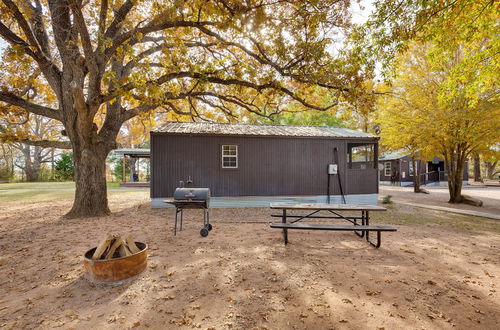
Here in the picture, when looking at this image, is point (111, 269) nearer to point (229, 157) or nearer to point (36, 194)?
point (229, 157)

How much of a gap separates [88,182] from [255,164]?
6833 millimetres

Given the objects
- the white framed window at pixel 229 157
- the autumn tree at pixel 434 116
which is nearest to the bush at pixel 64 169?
the white framed window at pixel 229 157

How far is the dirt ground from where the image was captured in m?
2.72

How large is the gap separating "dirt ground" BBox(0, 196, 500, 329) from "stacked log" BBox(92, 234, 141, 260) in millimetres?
431

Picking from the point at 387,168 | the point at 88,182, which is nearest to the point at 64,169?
the point at 88,182

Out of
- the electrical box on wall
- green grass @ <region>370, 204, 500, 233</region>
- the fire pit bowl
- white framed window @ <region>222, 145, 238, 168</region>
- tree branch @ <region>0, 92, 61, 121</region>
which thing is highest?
tree branch @ <region>0, 92, 61, 121</region>

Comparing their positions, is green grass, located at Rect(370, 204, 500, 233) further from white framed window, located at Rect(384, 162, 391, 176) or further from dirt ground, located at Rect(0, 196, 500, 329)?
white framed window, located at Rect(384, 162, 391, 176)

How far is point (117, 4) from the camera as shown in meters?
8.30

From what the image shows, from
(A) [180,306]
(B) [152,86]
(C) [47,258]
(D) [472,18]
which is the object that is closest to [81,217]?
(C) [47,258]

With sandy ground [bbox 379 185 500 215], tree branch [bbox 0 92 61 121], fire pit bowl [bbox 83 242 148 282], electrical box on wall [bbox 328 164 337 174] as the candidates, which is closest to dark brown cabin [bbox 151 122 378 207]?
electrical box on wall [bbox 328 164 337 174]

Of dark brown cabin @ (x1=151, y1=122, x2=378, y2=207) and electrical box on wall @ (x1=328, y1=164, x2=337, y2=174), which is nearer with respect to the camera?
dark brown cabin @ (x1=151, y1=122, x2=378, y2=207)

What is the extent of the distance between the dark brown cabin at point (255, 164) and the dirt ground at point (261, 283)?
4388 mm

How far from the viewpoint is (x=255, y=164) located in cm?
1104

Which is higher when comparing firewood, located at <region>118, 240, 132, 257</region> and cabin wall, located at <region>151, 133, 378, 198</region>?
cabin wall, located at <region>151, 133, 378, 198</region>
